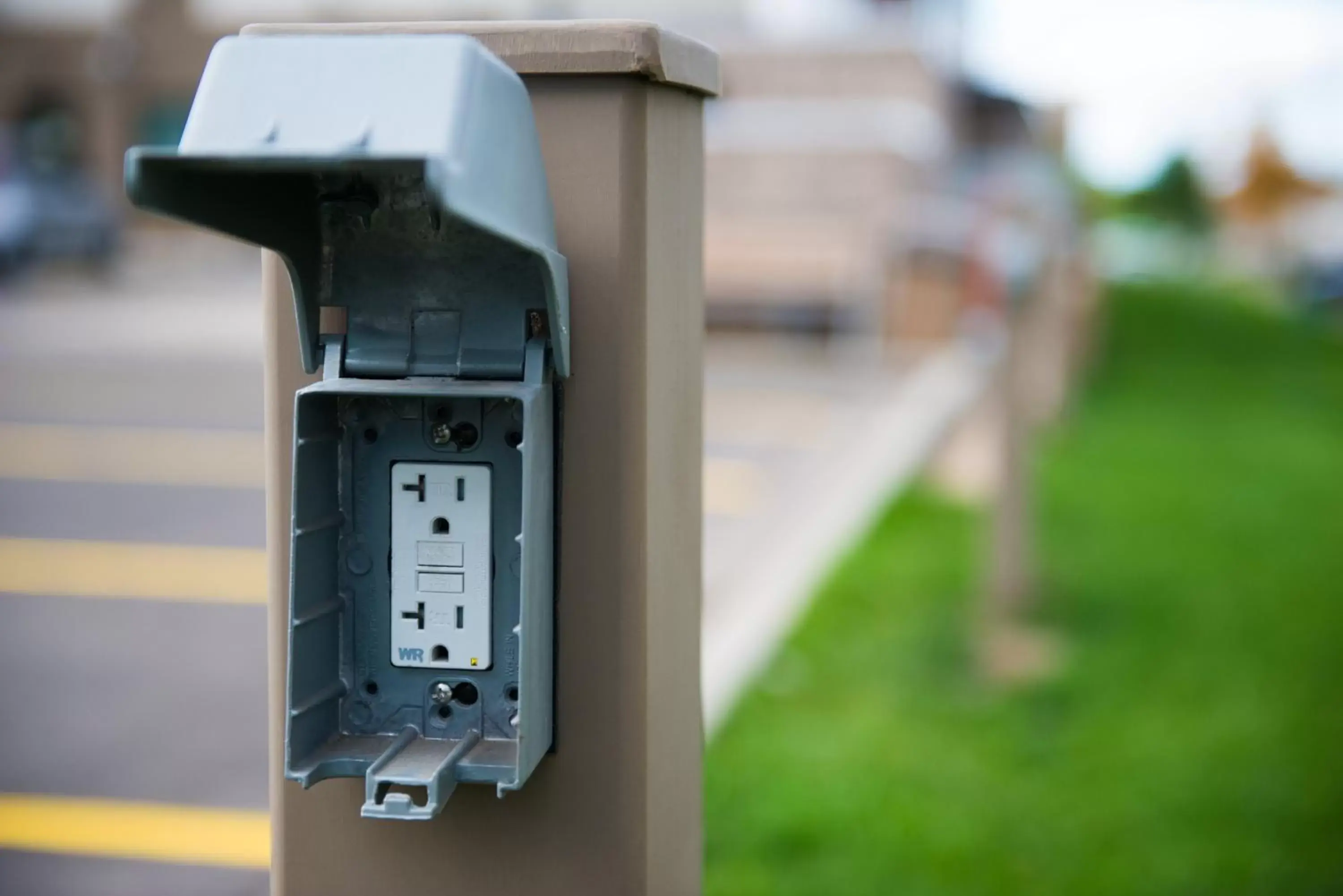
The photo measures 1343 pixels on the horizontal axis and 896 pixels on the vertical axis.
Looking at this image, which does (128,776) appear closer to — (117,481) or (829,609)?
(829,609)

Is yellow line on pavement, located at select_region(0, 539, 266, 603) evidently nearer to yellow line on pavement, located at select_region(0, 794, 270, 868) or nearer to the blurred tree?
yellow line on pavement, located at select_region(0, 794, 270, 868)

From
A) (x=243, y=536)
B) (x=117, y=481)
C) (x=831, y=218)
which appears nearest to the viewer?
(x=243, y=536)

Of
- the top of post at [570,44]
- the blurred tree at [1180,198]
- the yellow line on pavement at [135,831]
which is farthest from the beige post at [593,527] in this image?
the blurred tree at [1180,198]

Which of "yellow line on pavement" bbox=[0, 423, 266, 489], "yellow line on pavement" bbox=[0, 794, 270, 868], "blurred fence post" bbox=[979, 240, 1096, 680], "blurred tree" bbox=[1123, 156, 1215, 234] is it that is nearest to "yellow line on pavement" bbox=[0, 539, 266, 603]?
"yellow line on pavement" bbox=[0, 423, 266, 489]

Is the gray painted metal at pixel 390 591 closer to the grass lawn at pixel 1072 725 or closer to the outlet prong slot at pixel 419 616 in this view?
the outlet prong slot at pixel 419 616

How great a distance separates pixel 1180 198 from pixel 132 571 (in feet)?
160

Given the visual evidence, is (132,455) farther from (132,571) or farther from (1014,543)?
(1014,543)

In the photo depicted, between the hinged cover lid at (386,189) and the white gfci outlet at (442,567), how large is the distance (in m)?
0.11

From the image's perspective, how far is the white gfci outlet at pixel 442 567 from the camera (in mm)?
1418

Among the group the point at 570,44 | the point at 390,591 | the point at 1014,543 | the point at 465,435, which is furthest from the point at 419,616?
the point at 1014,543

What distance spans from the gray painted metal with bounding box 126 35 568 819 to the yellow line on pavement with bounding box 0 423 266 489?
801 centimetres

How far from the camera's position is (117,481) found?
9.29 metres

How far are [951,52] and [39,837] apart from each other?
814 inches

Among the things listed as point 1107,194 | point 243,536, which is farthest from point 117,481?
point 1107,194
